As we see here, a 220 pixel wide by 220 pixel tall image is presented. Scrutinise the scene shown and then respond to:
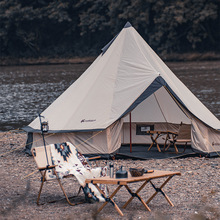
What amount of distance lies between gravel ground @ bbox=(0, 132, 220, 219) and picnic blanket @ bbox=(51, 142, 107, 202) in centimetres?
17

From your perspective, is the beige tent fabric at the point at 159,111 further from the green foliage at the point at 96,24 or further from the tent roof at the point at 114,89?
the green foliage at the point at 96,24

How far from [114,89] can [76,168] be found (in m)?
3.59

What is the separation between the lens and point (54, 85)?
33375 millimetres

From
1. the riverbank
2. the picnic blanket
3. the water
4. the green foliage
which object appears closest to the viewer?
the picnic blanket

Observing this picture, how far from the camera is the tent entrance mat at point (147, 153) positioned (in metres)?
10.1

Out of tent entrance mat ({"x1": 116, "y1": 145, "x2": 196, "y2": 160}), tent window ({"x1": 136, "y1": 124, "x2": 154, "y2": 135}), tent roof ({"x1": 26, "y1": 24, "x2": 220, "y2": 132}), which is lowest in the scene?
tent entrance mat ({"x1": 116, "y1": 145, "x2": 196, "y2": 160})

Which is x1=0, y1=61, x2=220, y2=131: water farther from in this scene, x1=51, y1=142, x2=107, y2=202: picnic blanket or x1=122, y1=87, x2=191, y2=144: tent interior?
x1=51, y1=142, x2=107, y2=202: picnic blanket

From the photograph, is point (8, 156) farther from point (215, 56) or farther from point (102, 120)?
point (215, 56)

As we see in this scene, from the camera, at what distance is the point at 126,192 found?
7461mm

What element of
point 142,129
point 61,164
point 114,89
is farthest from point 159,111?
point 61,164

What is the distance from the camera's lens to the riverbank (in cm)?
5100

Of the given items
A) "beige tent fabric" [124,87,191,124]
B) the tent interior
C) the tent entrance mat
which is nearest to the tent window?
the tent interior

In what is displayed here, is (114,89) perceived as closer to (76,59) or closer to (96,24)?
(96,24)

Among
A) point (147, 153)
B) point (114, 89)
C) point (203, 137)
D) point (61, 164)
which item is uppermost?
point (114, 89)
